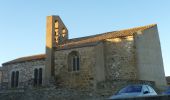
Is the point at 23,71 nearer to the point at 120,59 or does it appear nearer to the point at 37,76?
the point at 37,76

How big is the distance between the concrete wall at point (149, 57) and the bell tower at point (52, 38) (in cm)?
1008

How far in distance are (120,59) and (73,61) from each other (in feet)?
17.4

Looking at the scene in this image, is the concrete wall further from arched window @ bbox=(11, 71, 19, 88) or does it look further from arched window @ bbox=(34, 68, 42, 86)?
arched window @ bbox=(11, 71, 19, 88)

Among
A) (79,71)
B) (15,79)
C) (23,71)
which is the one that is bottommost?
(15,79)

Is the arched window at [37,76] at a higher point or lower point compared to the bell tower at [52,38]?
lower

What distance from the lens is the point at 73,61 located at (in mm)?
28234

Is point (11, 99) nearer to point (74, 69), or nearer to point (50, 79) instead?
point (50, 79)

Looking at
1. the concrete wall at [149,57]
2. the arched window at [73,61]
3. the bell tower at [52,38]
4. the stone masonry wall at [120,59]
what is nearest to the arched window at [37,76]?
the bell tower at [52,38]

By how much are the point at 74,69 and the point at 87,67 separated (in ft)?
6.57

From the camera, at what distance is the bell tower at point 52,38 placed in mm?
29609

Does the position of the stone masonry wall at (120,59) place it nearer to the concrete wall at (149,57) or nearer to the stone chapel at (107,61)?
the stone chapel at (107,61)

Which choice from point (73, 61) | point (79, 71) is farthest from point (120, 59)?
point (73, 61)

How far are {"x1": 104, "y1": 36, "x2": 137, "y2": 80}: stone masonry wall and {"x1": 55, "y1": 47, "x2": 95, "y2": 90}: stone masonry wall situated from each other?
189 centimetres

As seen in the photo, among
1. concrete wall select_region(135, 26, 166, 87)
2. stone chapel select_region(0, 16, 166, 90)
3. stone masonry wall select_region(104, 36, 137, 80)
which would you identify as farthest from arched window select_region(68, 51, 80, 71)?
concrete wall select_region(135, 26, 166, 87)
